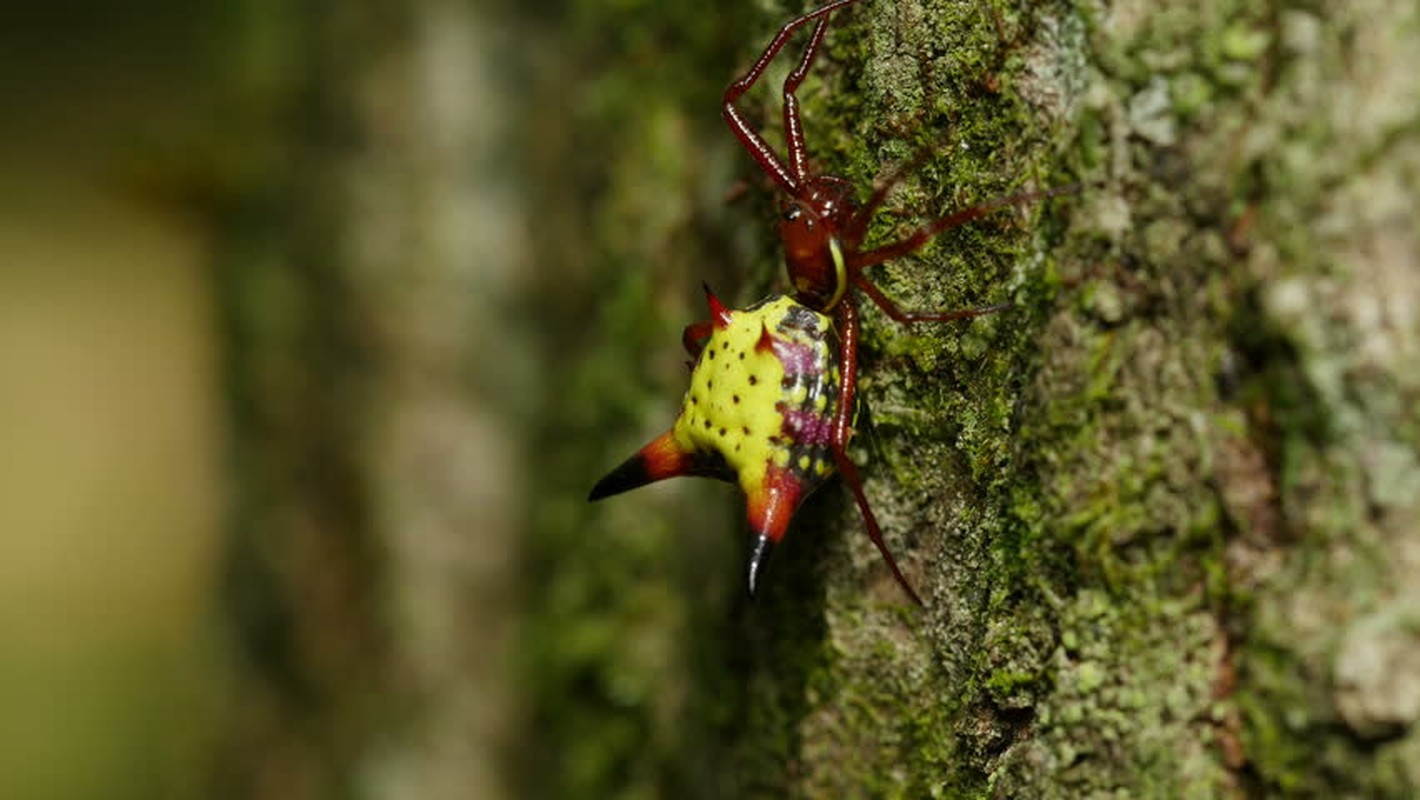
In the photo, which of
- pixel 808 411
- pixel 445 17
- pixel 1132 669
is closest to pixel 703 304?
pixel 808 411

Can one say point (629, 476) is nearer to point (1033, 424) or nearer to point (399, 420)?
point (1033, 424)

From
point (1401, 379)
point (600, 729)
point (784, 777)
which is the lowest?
point (600, 729)

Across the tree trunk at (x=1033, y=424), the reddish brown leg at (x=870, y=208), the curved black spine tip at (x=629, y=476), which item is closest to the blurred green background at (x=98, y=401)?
the tree trunk at (x=1033, y=424)

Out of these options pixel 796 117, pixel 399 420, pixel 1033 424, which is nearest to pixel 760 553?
pixel 1033 424

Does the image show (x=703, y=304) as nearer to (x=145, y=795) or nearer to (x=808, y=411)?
(x=808, y=411)

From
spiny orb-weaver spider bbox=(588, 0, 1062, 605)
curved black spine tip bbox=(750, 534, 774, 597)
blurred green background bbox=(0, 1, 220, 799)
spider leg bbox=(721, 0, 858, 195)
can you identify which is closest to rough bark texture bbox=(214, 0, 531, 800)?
blurred green background bbox=(0, 1, 220, 799)
